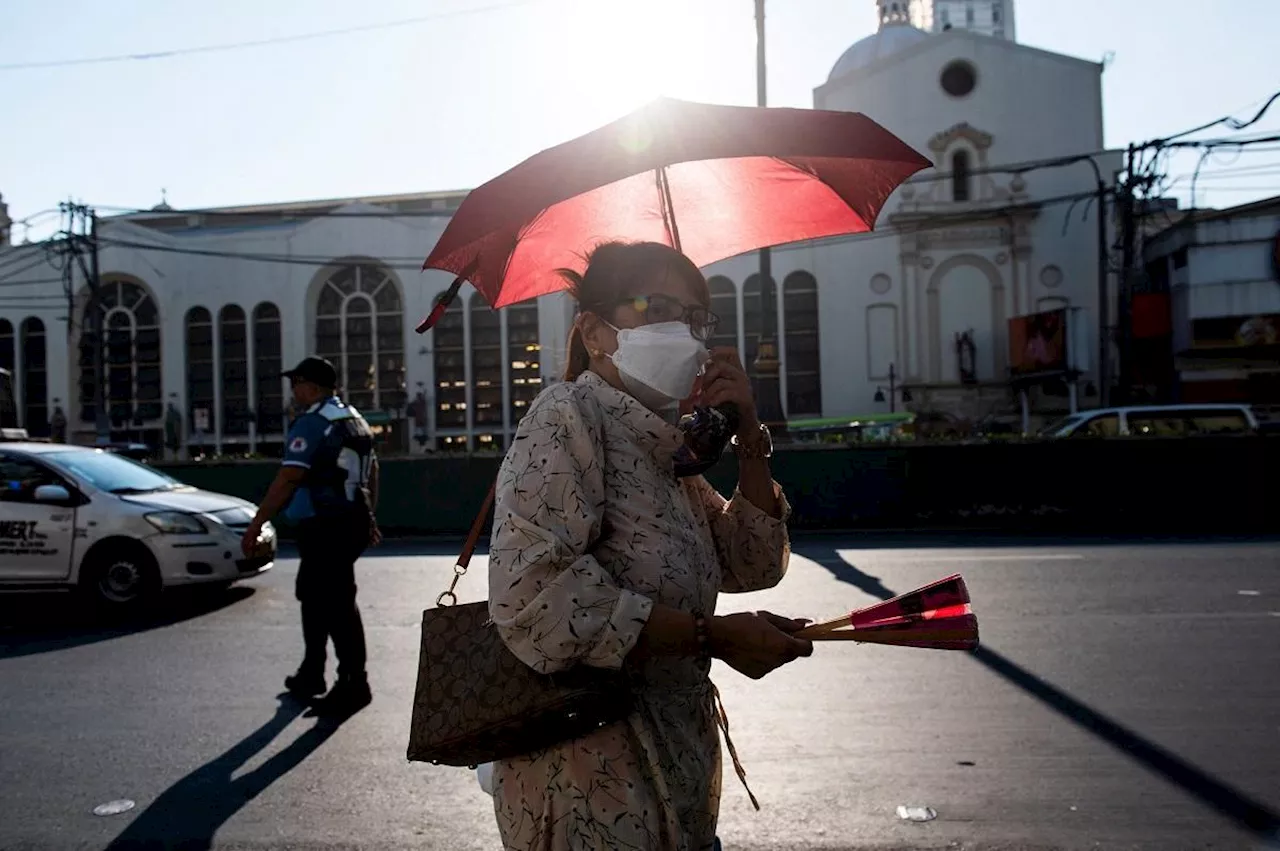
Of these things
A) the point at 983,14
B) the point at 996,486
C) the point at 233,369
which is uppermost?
the point at 983,14

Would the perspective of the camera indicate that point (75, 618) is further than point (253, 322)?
No

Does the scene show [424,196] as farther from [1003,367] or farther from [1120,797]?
[1120,797]

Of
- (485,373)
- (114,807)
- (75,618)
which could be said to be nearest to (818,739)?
(114,807)

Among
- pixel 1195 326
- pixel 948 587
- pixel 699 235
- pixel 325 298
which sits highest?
pixel 325 298

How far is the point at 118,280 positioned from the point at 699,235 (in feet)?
144

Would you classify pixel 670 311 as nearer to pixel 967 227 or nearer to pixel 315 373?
pixel 315 373

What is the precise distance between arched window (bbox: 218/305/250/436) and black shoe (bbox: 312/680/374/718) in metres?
37.9

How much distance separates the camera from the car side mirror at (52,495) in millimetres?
9523

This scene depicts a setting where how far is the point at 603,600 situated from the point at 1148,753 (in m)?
4.24

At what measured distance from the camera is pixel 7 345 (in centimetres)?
4331

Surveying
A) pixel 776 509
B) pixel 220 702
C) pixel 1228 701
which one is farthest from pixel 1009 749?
pixel 220 702

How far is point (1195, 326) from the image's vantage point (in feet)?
111

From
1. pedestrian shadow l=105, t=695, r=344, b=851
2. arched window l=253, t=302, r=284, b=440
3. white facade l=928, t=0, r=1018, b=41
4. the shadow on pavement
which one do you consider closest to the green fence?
the shadow on pavement

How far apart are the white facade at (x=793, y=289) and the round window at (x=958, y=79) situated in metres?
0.07
